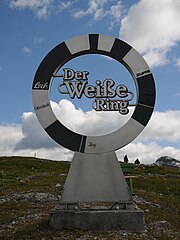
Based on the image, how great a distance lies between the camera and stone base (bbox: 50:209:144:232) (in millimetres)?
10852

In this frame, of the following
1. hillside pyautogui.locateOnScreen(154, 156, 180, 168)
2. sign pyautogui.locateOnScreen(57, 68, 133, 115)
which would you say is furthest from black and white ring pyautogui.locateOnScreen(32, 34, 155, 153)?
hillside pyautogui.locateOnScreen(154, 156, 180, 168)

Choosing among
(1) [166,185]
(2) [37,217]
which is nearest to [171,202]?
(1) [166,185]

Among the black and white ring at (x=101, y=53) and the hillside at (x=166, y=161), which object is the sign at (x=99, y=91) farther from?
the hillside at (x=166, y=161)

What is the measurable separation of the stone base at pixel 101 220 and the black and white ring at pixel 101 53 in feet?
6.55

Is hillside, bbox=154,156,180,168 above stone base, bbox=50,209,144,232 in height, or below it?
above

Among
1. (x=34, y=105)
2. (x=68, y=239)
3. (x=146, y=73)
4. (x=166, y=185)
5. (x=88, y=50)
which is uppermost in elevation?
(x=88, y=50)

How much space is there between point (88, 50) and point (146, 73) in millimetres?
2092

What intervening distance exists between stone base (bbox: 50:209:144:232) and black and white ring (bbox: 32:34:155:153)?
2.00 m

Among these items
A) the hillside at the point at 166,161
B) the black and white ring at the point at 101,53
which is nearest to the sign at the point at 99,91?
the black and white ring at the point at 101,53

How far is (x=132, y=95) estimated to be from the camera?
11.6 meters

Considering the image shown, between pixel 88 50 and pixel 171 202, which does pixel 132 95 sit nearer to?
pixel 88 50

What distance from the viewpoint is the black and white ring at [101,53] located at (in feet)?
38.3

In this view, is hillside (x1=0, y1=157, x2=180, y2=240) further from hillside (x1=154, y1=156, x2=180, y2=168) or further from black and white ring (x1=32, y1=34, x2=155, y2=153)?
hillside (x1=154, y1=156, x2=180, y2=168)

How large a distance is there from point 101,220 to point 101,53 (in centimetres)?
545
